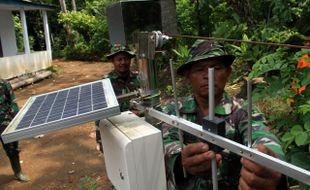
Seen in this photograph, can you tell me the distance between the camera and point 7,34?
1492 centimetres

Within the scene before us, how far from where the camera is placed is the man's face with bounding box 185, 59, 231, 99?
170cm

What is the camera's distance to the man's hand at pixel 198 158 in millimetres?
1197

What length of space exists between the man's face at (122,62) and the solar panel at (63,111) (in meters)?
1.96

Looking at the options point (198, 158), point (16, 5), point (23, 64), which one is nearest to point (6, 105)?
point (198, 158)

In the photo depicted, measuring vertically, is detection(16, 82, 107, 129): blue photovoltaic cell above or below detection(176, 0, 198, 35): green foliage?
below

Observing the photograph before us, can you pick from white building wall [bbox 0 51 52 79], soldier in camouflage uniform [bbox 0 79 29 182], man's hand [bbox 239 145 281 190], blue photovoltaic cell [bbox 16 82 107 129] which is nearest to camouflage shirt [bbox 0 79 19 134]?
soldier in camouflage uniform [bbox 0 79 29 182]

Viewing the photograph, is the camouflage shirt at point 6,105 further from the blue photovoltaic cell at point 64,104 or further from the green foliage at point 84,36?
the green foliage at point 84,36

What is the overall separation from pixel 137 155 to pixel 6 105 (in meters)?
4.32

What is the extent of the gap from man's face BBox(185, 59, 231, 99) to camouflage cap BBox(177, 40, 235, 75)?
1.0 inches

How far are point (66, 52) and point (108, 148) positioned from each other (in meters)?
18.7

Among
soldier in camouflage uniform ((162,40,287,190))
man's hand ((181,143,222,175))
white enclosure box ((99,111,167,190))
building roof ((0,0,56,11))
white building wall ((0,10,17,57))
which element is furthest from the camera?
white building wall ((0,10,17,57))

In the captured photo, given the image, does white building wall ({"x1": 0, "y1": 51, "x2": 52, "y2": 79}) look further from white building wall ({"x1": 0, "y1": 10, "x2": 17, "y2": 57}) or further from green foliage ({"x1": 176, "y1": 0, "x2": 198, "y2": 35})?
green foliage ({"x1": 176, "y1": 0, "x2": 198, "y2": 35})

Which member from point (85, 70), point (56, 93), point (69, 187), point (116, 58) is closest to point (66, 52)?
point (85, 70)

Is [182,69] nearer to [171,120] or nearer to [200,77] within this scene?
[200,77]
